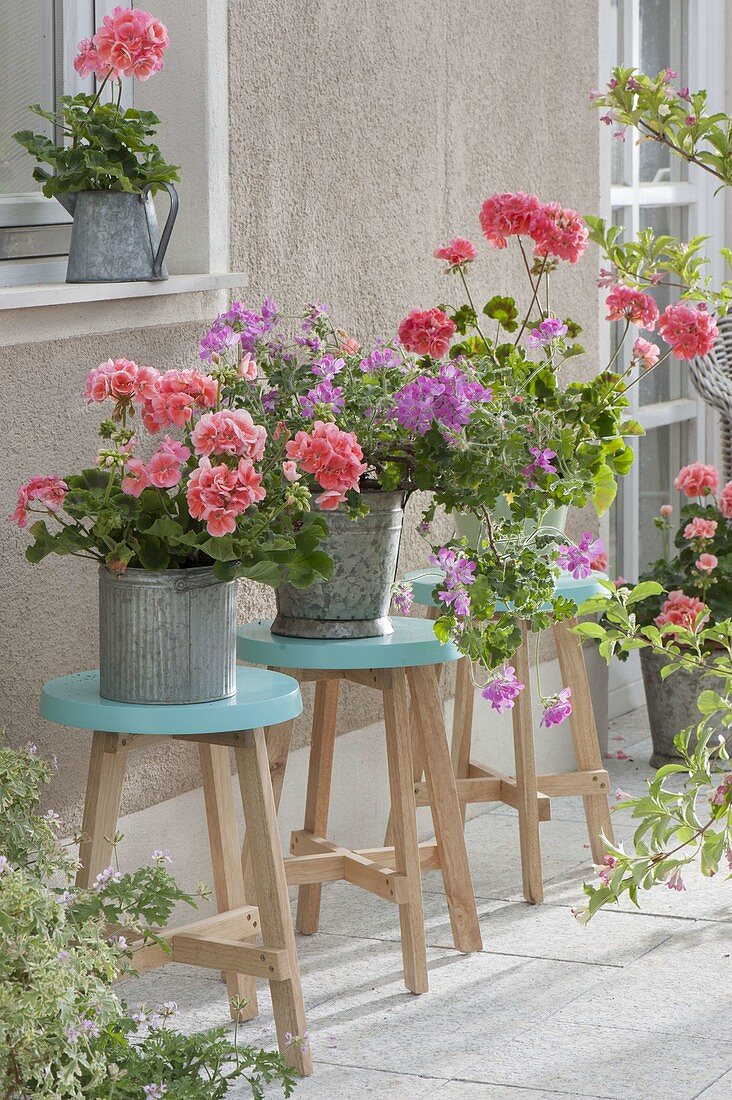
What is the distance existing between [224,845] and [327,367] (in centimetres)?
81

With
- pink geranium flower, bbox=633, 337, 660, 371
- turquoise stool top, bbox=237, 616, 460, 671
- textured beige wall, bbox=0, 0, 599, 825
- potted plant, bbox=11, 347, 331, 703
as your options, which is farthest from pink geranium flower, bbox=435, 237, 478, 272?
potted plant, bbox=11, 347, 331, 703

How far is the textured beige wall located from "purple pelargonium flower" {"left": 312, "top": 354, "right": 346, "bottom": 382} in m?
0.42

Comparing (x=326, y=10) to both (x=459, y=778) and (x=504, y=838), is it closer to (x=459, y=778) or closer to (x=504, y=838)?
(x=459, y=778)

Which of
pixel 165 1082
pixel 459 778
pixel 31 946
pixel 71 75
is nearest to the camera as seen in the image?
pixel 31 946

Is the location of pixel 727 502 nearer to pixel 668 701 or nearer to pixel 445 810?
pixel 668 701

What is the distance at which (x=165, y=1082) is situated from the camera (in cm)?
213

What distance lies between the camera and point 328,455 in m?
2.28

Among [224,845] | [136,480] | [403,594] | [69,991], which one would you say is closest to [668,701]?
[403,594]

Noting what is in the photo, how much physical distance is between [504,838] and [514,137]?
1.69m

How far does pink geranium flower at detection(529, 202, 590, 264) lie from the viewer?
3260mm

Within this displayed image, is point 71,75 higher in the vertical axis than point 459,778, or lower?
higher

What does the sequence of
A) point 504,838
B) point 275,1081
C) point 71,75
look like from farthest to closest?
1. point 504,838
2. point 71,75
3. point 275,1081

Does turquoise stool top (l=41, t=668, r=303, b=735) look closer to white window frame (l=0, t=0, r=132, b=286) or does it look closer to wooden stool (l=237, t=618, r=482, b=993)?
wooden stool (l=237, t=618, r=482, b=993)

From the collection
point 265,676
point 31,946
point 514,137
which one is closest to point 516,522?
point 265,676
